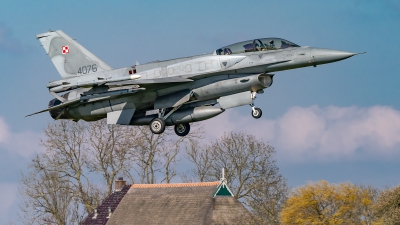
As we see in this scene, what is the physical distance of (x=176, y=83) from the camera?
38969 millimetres

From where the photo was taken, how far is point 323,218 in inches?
1724

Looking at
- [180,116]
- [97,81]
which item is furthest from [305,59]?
[97,81]

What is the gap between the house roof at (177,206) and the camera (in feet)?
184

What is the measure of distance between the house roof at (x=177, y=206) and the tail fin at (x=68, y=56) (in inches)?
611

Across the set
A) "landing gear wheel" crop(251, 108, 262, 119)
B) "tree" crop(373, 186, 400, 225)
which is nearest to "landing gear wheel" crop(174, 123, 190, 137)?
"landing gear wheel" crop(251, 108, 262, 119)

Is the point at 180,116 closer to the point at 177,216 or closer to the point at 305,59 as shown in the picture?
the point at 305,59

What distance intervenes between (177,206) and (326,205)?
618 inches

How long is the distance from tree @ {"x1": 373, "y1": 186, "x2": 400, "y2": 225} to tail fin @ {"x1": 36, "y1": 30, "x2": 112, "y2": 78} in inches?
515

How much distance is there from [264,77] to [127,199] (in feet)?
84.8

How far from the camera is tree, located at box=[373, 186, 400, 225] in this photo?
1660 inches

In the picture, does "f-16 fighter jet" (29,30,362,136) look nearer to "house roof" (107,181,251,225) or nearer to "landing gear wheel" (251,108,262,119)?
"landing gear wheel" (251,108,262,119)

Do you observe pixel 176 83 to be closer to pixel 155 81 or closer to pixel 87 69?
pixel 155 81

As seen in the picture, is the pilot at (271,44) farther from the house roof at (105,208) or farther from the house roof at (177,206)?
the house roof at (105,208)

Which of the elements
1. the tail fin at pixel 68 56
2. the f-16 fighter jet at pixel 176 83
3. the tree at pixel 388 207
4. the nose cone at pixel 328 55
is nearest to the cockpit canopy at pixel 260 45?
the f-16 fighter jet at pixel 176 83
